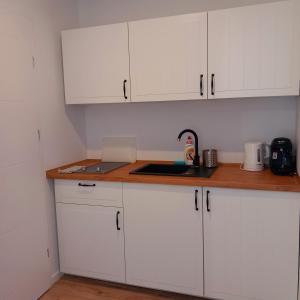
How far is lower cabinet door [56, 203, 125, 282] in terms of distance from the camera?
7.37 ft

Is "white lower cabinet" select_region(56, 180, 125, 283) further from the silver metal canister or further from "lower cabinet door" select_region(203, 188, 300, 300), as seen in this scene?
the silver metal canister

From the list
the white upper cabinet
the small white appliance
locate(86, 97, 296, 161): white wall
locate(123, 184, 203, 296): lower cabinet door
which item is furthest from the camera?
locate(86, 97, 296, 161): white wall

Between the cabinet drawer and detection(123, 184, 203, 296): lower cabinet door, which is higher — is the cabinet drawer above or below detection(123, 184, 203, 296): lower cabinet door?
above

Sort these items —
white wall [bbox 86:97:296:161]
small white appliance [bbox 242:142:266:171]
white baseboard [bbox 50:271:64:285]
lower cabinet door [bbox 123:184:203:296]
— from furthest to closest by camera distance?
white baseboard [bbox 50:271:64:285] < white wall [bbox 86:97:296:161] < small white appliance [bbox 242:142:266:171] < lower cabinet door [bbox 123:184:203:296]

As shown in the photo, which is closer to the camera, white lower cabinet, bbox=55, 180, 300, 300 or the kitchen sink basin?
white lower cabinet, bbox=55, 180, 300, 300

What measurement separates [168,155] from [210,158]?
1.39 feet

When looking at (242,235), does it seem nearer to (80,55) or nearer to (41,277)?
(41,277)

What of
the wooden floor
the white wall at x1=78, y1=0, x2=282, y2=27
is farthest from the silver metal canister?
the white wall at x1=78, y1=0, x2=282, y2=27

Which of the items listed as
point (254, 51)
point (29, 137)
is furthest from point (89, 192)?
point (254, 51)

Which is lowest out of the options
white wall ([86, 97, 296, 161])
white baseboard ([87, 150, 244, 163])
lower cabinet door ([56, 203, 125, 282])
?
lower cabinet door ([56, 203, 125, 282])

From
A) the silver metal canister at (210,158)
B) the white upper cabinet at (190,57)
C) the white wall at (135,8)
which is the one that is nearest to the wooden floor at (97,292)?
the silver metal canister at (210,158)

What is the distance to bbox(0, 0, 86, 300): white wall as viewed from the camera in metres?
1.94

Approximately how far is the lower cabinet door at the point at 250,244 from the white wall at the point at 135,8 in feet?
4.80

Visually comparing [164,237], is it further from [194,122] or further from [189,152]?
[194,122]
